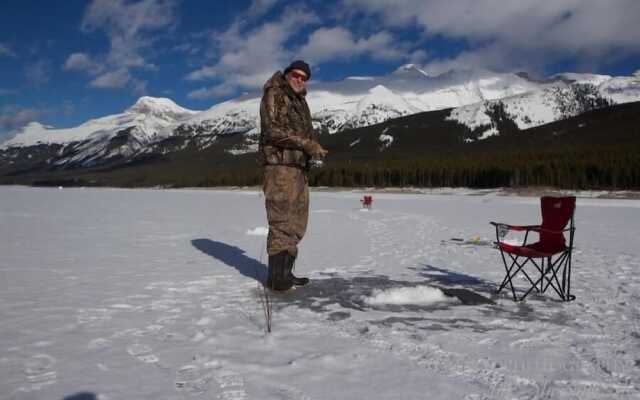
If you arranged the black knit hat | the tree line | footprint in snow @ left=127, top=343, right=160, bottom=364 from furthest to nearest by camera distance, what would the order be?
the tree line → the black knit hat → footprint in snow @ left=127, top=343, right=160, bottom=364

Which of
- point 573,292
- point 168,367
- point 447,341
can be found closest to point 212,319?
point 168,367

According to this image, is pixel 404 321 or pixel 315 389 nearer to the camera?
pixel 315 389

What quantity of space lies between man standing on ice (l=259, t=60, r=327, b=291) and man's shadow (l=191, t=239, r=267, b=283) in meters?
0.67

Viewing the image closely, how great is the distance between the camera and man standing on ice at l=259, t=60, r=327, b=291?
223 inches

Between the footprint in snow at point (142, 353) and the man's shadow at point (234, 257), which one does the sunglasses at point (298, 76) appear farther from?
the footprint in snow at point (142, 353)

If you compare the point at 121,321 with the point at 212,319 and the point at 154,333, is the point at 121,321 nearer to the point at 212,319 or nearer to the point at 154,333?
the point at 154,333

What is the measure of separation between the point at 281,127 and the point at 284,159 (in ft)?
1.30

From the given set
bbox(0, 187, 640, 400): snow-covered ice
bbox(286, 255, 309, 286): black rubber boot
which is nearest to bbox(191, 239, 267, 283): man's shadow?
bbox(0, 187, 640, 400): snow-covered ice

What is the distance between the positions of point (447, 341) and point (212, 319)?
2124 mm

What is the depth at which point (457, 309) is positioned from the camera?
4.86 metres

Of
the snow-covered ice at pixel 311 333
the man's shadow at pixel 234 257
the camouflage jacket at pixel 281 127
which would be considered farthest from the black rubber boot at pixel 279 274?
the camouflage jacket at pixel 281 127

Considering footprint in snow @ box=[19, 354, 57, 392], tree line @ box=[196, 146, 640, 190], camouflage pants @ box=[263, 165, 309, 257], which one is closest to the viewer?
footprint in snow @ box=[19, 354, 57, 392]

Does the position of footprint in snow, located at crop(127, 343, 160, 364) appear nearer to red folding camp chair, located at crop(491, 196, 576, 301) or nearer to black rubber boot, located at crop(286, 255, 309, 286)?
black rubber boot, located at crop(286, 255, 309, 286)

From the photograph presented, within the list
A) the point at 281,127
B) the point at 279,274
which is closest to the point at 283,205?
the point at 279,274
